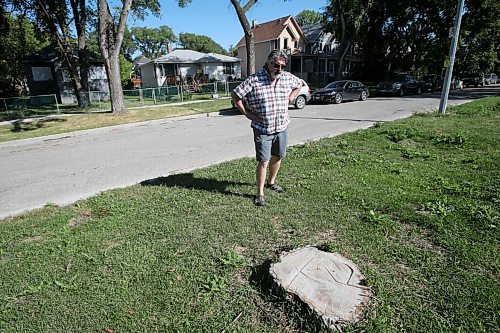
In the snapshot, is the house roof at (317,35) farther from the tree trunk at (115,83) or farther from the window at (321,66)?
the tree trunk at (115,83)

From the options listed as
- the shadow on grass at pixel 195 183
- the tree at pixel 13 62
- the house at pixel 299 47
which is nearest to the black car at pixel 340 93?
the shadow on grass at pixel 195 183

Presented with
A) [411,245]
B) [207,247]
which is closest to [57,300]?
[207,247]

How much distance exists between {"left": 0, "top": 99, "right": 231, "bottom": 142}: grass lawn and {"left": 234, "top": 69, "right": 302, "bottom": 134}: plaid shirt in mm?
9687

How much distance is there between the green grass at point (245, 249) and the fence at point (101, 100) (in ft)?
42.7

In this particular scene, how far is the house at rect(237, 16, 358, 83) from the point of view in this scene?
3588 centimetres

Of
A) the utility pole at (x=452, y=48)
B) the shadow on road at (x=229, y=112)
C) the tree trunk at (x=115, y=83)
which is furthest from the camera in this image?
the shadow on road at (x=229, y=112)

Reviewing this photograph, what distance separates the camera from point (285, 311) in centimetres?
222

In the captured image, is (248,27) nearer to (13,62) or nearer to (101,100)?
(101,100)

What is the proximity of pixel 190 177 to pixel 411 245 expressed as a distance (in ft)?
11.1

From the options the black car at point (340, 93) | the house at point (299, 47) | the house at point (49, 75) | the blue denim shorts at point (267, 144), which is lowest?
the blue denim shorts at point (267, 144)

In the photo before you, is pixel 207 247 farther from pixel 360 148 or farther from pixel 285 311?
pixel 360 148

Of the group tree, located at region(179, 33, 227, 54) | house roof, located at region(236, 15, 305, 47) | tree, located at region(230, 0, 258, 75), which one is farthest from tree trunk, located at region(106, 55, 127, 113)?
tree, located at region(179, 33, 227, 54)

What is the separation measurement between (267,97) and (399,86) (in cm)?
2111

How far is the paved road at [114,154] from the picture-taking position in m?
5.01
